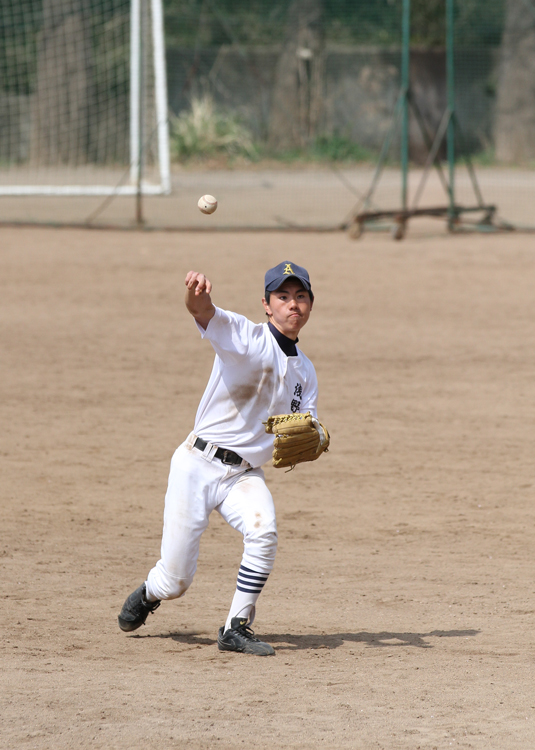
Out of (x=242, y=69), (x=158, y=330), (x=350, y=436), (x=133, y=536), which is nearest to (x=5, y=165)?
(x=242, y=69)

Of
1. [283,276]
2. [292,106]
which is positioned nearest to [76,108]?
[292,106]

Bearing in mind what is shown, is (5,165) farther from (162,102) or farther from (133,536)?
(133,536)

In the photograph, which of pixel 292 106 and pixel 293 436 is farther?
pixel 292 106

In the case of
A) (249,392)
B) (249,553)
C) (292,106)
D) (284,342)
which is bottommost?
(249,553)

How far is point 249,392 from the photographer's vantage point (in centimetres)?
424

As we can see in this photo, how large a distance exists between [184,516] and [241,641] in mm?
577

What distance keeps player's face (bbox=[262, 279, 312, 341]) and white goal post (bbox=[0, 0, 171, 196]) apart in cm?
1483

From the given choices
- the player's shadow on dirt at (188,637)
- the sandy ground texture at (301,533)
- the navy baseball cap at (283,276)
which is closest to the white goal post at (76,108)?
the sandy ground texture at (301,533)

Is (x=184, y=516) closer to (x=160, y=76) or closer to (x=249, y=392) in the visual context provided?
(x=249, y=392)

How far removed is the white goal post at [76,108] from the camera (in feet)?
63.9

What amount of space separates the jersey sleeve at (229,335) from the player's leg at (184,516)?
0.46 metres

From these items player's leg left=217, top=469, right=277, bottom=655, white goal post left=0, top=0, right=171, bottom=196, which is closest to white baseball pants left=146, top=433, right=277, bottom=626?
player's leg left=217, top=469, right=277, bottom=655

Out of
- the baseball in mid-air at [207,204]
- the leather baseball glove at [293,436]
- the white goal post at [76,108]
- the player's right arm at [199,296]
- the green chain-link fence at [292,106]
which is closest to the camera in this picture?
the player's right arm at [199,296]

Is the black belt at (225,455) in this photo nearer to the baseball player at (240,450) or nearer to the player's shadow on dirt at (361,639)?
the baseball player at (240,450)
